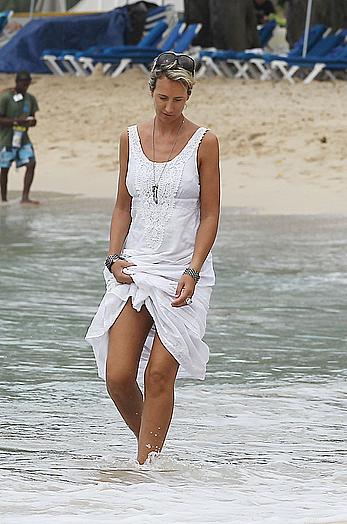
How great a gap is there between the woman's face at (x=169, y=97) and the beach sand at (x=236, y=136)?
1044 centimetres

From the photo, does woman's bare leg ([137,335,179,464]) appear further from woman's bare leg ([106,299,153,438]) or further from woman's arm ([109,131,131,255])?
woman's arm ([109,131,131,255])

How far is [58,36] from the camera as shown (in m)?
28.9

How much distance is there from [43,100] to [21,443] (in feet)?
62.2

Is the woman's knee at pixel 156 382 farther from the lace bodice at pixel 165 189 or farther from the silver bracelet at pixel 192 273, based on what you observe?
the lace bodice at pixel 165 189

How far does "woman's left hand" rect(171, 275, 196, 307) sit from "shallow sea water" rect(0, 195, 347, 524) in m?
0.69

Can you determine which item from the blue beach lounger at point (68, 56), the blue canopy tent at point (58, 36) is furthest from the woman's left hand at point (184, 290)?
the blue canopy tent at point (58, 36)

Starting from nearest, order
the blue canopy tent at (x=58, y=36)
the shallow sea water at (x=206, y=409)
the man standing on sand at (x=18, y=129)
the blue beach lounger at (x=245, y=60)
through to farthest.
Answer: the shallow sea water at (x=206, y=409), the man standing on sand at (x=18, y=129), the blue beach lounger at (x=245, y=60), the blue canopy tent at (x=58, y=36)

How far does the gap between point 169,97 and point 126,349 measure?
0.96m

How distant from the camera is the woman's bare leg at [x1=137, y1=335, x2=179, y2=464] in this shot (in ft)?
17.8

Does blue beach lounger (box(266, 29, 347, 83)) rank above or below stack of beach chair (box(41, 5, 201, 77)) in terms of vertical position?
above

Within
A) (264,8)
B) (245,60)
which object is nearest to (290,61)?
(245,60)

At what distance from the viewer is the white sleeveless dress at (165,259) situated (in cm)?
548

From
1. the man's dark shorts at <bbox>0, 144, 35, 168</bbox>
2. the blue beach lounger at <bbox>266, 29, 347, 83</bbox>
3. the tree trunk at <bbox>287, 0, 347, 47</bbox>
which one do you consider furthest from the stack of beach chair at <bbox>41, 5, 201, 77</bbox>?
the man's dark shorts at <bbox>0, 144, 35, 168</bbox>

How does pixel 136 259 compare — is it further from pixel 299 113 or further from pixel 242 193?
pixel 299 113
